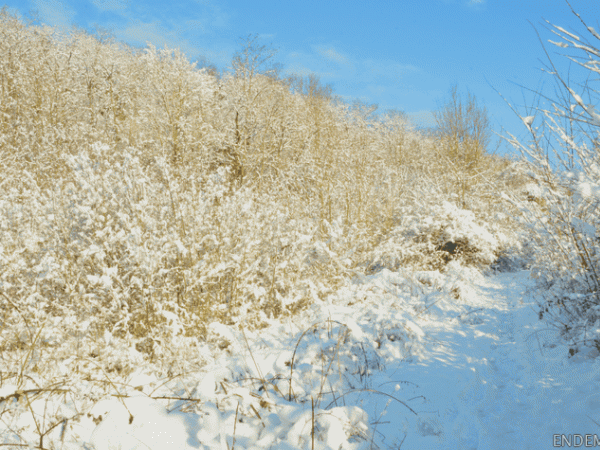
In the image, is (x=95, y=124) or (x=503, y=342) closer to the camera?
(x=503, y=342)

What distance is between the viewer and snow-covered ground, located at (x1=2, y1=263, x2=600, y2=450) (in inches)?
99.0

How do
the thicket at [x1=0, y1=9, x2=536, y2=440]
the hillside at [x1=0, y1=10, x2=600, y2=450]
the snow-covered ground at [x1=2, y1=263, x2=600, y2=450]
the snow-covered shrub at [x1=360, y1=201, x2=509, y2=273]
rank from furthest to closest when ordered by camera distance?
the snow-covered shrub at [x1=360, y1=201, x2=509, y2=273] → the thicket at [x1=0, y1=9, x2=536, y2=440] → the hillside at [x1=0, y1=10, x2=600, y2=450] → the snow-covered ground at [x1=2, y1=263, x2=600, y2=450]

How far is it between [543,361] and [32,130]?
16684 mm

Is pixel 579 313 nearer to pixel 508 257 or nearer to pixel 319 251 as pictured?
pixel 319 251

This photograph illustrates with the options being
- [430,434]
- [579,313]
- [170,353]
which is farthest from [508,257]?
[170,353]

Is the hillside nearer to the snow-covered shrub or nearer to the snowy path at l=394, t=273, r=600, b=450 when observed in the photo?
the snowy path at l=394, t=273, r=600, b=450

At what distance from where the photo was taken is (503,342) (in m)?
4.68

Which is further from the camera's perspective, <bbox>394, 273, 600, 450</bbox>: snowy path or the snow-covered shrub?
the snow-covered shrub

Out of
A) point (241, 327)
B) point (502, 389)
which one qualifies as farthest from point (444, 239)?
point (241, 327)

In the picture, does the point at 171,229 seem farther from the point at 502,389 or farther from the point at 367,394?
the point at 502,389

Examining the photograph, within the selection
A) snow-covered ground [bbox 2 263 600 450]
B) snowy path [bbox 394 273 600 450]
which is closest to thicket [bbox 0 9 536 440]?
snow-covered ground [bbox 2 263 600 450]

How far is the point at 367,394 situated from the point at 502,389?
1.36 m

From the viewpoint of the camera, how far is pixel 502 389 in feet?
11.3

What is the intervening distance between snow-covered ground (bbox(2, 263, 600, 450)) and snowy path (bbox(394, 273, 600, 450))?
0.01 metres
